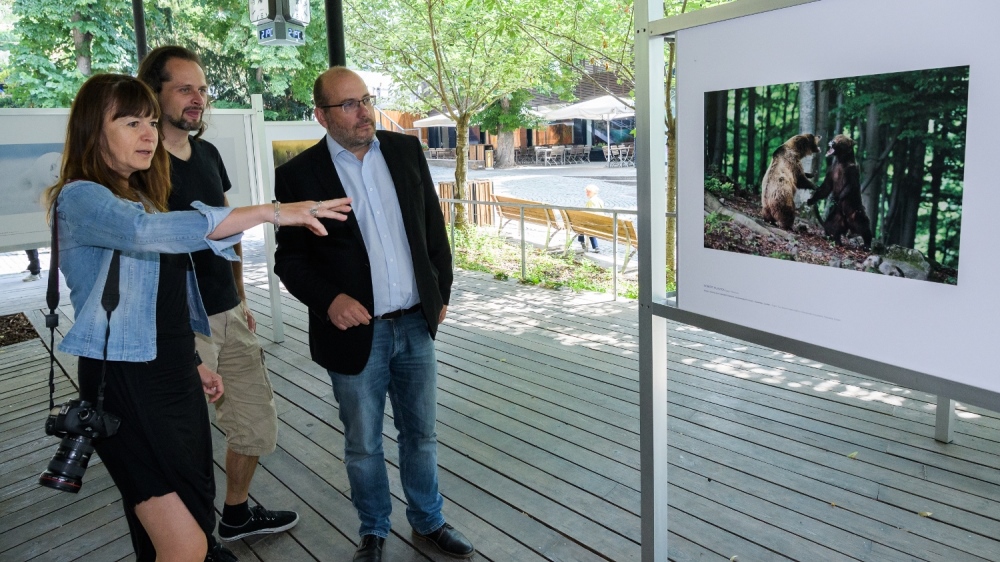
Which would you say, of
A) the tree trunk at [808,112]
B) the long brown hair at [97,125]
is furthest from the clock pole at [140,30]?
the tree trunk at [808,112]

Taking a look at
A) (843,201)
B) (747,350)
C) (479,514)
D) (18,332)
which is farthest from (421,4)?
(843,201)

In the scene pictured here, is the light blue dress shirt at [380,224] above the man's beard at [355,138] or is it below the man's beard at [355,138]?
below

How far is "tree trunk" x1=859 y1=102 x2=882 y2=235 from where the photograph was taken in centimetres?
131

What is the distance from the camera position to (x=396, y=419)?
8.56ft

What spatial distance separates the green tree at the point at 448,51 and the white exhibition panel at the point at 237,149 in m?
4.74

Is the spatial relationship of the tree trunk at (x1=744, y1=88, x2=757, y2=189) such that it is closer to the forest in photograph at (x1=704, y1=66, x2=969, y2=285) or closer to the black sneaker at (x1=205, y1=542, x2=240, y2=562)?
the forest in photograph at (x1=704, y1=66, x2=969, y2=285)

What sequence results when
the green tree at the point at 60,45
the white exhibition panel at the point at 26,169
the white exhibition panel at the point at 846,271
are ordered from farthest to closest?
the green tree at the point at 60,45 → the white exhibition panel at the point at 26,169 → the white exhibition panel at the point at 846,271

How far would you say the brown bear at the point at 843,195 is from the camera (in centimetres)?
136

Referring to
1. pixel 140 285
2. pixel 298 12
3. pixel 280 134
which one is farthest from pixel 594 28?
pixel 140 285

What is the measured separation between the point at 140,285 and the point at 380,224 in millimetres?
840

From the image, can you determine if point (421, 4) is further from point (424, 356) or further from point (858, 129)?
point (858, 129)

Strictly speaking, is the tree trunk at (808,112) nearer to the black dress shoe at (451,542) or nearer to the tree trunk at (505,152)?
the black dress shoe at (451,542)

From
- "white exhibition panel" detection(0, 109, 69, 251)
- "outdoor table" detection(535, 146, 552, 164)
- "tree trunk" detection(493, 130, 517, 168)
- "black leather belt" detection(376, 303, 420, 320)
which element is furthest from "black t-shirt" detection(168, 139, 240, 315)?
"outdoor table" detection(535, 146, 552, 164)

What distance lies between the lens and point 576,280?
839cm
